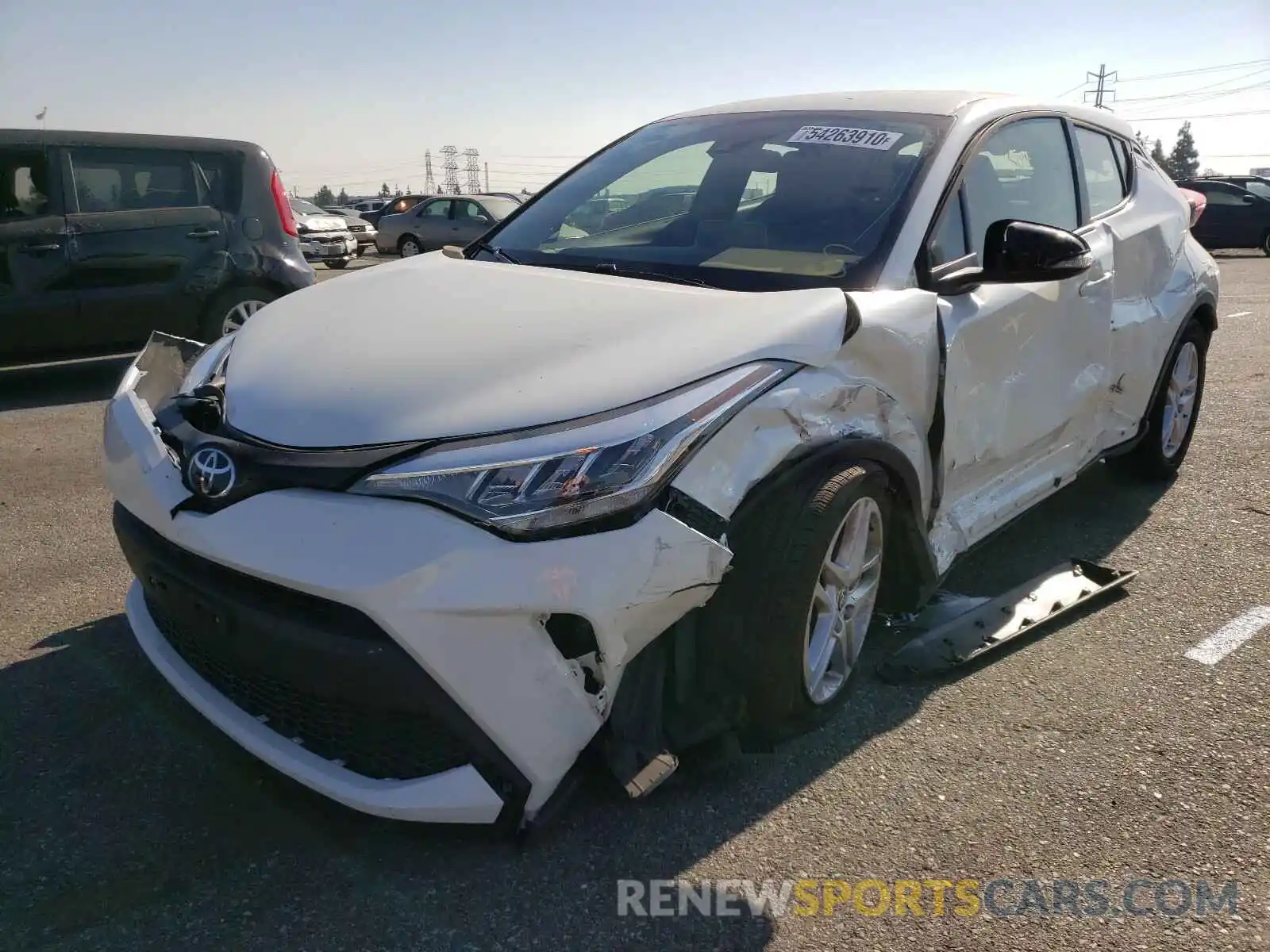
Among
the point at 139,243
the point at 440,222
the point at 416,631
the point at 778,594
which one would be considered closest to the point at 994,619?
the point at 778,594

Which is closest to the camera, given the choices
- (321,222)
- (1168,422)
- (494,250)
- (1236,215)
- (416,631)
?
(416,631)

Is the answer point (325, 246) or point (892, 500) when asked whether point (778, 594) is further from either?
point (325, 246)

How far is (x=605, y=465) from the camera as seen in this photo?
2.02 metres

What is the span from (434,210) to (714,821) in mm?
20158

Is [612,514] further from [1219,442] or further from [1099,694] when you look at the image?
[1219,442]

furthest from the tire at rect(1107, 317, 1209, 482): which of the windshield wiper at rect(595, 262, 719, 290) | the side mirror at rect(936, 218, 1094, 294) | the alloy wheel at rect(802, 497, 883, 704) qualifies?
the windshield wiper at rect(595, 262, 719, 290)

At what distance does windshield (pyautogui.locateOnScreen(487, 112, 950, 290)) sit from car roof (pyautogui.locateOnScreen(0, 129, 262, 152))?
184 inches

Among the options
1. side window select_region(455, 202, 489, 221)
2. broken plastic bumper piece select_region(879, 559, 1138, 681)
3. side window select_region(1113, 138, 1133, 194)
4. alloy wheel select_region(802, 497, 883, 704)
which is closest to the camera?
alloy wheel select_region(802, 497, 883, 704)

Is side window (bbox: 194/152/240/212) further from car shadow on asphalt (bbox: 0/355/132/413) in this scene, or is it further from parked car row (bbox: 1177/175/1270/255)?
parked car row (bbox: 1177/175/1270/255)

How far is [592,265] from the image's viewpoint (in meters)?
3.05

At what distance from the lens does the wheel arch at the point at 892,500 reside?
7.62ft

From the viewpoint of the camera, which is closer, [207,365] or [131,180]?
[207,365]

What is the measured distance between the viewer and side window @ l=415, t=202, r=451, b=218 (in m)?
20.8

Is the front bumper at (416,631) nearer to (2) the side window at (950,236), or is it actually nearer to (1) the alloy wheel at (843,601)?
(1) the alloy wheel at (843,601)
